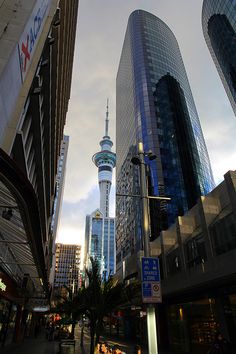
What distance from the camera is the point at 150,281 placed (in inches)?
336

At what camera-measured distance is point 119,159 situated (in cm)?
10288

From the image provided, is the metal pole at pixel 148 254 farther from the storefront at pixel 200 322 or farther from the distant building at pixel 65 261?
the distant building at pixel 65 261

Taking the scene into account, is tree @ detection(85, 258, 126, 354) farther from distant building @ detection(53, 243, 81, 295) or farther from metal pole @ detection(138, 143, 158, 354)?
distant building @ detection(53, 243, 81, 295)

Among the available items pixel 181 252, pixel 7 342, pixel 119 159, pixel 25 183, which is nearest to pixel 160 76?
pixel 119 159

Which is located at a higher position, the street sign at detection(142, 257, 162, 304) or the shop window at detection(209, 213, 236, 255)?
the shop window at detection(209, 213, 236, 255)

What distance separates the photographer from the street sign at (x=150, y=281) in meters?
8.27

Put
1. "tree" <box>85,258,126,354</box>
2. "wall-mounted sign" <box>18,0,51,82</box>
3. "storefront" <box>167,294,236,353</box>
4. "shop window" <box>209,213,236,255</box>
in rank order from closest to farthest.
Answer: "wall-mounted sign" <box>18,0,51,82</box> → "tree" <box>85,258,126,354</box> → "shop window" <box>209,213,236,255</box> → "storefront" <box>167,294,236,353</box>

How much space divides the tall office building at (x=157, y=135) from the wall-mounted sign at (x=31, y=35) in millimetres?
42416

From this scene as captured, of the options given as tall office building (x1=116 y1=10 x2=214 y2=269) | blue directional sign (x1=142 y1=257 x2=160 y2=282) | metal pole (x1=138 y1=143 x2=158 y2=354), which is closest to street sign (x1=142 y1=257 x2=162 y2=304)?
blue directional sign (x1=142 y1=257 x2=160 y2=282)

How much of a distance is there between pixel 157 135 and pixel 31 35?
63080mm

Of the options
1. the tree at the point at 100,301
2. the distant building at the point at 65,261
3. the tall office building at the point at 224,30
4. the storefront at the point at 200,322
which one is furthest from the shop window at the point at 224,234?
the distant building at the point at 65,261

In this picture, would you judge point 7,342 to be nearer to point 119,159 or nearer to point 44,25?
point 44,25

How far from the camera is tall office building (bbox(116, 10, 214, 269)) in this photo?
2621 inches

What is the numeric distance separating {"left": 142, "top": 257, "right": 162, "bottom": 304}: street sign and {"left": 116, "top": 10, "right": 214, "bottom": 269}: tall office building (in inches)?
1853
